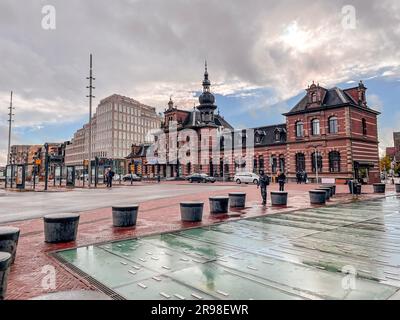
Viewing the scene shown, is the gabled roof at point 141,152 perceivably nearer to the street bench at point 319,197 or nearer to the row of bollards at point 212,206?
the row of bollards at point 212,206

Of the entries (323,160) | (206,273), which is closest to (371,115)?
(323,160)

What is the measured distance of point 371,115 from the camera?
1599 inches

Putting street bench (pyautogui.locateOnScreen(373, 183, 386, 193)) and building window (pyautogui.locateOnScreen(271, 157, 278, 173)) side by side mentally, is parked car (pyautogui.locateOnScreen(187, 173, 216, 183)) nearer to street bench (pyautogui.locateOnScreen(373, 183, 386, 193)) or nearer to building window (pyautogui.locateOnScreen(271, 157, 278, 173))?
building window (pyautogui.locateOnScreen(271, 157, 278, 173))

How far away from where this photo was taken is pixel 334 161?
37.4 meters

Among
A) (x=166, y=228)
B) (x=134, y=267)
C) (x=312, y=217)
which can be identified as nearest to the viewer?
(x=134, y=267)

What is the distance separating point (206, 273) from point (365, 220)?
772 cm

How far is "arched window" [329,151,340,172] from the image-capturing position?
37031 millimetres

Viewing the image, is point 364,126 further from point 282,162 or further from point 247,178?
point 247,178

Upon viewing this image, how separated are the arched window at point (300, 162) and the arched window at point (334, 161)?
3754 mm

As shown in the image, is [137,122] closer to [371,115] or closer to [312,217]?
[371,115]

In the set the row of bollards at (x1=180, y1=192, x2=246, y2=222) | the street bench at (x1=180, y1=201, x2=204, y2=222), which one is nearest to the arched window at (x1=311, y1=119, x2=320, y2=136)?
the row of bollards at (x1=180, y1=192, x2=246, y2=222)

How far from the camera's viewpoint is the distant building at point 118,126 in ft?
367

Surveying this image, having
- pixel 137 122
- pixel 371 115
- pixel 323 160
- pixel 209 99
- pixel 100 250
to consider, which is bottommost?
pixel 100 250

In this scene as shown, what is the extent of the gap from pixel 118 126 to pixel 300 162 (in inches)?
3426
